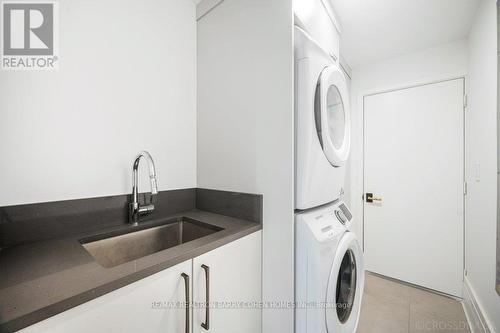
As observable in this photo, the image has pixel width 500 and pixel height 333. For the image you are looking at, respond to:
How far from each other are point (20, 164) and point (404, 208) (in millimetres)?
3027

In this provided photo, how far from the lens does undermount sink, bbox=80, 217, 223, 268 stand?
103 cm

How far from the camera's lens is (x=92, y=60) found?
108cm

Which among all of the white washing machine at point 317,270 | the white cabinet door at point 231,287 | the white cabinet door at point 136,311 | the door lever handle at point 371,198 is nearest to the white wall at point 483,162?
the door lever handle at point 371,198

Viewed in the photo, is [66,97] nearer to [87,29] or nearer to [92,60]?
[92,60]

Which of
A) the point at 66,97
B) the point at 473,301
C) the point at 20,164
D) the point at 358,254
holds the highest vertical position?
the point at 66,97

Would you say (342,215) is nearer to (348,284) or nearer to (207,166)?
(348,284)

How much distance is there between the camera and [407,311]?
182cm

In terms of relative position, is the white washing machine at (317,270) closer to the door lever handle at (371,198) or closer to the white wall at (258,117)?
the white wall at (258,117)

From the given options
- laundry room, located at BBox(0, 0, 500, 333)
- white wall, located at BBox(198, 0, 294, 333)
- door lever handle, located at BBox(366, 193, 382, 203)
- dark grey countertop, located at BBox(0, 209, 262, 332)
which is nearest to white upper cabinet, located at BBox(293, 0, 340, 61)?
laundry room, located at BBox(0, 0, 500, 333)

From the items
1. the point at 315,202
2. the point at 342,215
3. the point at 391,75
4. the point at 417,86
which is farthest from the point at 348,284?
the point at 391,75

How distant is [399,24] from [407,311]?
8.14ft

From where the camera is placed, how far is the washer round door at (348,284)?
1.19 m

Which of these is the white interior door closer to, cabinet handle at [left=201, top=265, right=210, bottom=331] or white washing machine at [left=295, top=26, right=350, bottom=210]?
white washing machine at [left=295, top=26, right=350, bottom=210]

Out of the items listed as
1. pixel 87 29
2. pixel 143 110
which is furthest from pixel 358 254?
pixel 87 29
